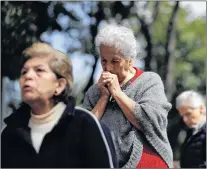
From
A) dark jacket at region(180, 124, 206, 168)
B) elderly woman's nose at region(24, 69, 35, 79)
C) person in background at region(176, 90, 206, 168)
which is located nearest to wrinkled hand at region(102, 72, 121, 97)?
elderly woman's nose at region(24, 69, 35, 79)

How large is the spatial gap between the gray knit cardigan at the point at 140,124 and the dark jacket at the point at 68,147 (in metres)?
0.45

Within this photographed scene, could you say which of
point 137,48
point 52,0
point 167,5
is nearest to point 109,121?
point 137,48

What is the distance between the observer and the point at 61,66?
2.15m

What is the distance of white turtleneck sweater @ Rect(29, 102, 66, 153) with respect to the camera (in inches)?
84.7

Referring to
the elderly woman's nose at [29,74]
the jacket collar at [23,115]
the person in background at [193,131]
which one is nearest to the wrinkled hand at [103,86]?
the jacket collar at [23,115]

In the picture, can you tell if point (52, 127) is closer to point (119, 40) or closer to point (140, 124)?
point (140, 124)

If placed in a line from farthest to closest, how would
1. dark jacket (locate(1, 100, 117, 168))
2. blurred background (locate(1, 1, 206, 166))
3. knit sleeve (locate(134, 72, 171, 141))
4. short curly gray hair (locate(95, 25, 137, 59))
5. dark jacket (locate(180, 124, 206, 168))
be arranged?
blurred background (locate(1, 1, 206, 166)), dark jacket (locate(180, 124, 206, 168)), short curly gray hair (locate(95, 25, 137, 59)), knit sleeve (locate(134, 72, 171, 141)), dark jacket (locate(1, 100, 117, 168))

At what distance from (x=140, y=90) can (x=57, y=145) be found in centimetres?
74

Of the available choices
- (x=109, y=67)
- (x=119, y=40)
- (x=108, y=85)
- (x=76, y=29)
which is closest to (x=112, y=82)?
(x=108, y=85)

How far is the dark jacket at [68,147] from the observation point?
2.11m

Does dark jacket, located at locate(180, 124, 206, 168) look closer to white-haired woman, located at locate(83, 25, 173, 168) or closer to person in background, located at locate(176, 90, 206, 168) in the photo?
person in background, located at locate(176, 90, 206, 168)

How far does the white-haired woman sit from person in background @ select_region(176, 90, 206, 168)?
110 inches

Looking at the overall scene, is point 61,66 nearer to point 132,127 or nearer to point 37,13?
point 132,127

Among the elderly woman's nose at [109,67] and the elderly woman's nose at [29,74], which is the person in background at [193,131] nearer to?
the elderly woman's nose at [109,67]
